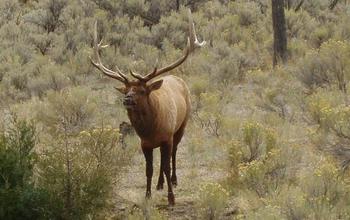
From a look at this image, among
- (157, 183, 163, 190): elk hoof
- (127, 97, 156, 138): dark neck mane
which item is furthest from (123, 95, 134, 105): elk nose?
(157, 183, 163, 190): elk hoof

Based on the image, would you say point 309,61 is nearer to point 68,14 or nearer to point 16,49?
point 16,49

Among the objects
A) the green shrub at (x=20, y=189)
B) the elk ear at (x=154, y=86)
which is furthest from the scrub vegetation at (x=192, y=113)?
the elk ear at (x=154, y=86)

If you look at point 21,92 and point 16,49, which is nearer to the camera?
point 21,92

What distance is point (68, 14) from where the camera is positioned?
863 inches

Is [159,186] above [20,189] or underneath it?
underneath

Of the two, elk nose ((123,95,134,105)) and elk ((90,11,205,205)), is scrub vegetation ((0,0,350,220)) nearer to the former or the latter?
elk ((90,11,205,205))

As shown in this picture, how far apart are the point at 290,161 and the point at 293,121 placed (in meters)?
3.64

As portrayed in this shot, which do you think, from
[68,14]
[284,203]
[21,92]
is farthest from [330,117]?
[68,14]

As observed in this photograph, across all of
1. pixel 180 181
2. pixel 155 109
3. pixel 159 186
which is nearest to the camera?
pixel 155 109

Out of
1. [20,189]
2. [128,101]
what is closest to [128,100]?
[128,101]

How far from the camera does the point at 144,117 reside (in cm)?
754

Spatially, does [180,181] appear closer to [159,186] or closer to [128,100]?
[159,186]

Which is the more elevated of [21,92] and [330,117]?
[330,117]

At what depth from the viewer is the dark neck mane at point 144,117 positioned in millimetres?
7469
